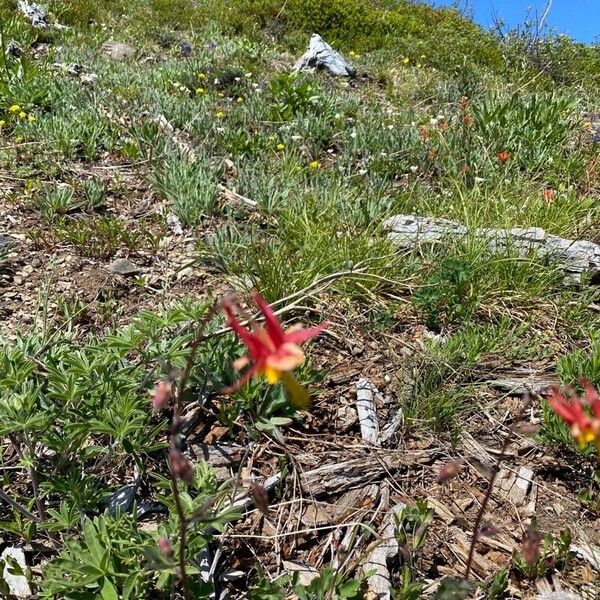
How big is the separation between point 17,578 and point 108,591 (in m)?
0.54

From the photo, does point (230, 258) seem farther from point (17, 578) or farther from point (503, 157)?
point (503, 157)

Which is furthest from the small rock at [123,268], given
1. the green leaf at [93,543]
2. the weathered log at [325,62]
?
the weathered log at [325,62]

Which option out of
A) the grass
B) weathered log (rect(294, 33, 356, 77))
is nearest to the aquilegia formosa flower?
the grass

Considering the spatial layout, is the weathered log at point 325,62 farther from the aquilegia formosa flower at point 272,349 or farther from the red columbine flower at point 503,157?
the aquilegia formosa flower at point 272,349

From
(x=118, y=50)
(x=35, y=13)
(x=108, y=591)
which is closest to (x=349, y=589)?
(x=108, y=591)

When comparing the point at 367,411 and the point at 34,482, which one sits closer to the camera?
the point at 34,482

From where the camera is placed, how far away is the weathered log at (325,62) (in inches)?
350

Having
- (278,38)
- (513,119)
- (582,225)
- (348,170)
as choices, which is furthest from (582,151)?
(278,38)

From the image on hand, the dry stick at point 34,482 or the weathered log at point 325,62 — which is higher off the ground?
the weathered log at point 325,62

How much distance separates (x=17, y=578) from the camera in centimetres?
208

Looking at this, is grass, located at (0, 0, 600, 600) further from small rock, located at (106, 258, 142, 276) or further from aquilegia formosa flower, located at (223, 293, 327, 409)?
aquilegia formosa flower, located at (223, 293, 327, 409)

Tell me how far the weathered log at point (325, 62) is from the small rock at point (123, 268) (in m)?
5.85

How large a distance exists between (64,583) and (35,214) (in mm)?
3130

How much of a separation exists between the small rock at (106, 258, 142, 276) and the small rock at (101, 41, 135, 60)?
17.4 feet
